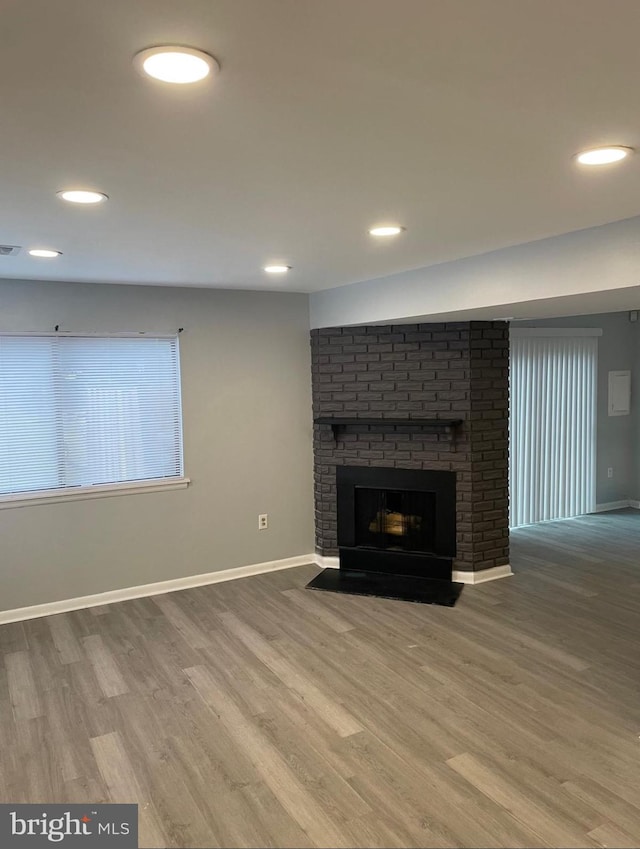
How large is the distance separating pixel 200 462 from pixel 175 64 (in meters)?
3.73

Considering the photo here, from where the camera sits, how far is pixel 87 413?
442cm

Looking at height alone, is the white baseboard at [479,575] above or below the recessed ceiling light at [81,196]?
below

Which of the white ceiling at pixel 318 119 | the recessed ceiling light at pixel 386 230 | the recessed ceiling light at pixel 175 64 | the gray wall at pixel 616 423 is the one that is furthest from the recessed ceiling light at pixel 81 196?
the gray wall at pixel 616 423

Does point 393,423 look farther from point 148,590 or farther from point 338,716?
point 338,716

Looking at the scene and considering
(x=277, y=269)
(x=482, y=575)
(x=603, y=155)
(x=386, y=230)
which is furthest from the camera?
(x=482, y=575)

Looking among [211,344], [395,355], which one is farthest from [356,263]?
[211,344]

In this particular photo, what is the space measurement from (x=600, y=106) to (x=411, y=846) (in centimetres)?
231

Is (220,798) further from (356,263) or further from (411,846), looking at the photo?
(356,263)

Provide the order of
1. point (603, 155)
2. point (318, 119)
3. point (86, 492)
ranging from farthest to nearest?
point (86, 492) < point (603, 155) < point (318, 119)

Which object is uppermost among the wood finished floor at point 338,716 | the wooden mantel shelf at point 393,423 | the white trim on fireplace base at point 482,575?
the wooden mantel shelf at point 393,423

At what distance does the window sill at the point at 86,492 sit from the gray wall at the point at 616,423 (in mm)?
4734

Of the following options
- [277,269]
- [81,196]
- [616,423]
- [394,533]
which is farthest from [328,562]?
[616,423]

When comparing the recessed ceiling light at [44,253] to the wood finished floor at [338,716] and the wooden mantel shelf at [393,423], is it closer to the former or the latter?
the wood finished floor at [338,716]

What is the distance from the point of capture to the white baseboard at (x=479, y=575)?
4.71m
